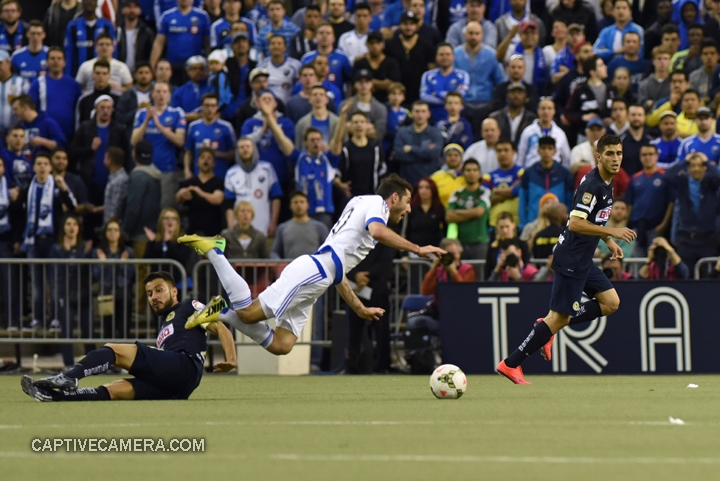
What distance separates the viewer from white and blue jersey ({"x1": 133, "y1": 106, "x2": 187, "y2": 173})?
63.0 ft

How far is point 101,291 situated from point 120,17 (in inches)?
277

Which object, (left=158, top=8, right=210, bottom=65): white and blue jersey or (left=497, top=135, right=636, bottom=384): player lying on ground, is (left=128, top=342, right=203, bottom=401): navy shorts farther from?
(left=158, top=8, right=210, bottom=65): white and blue jersey

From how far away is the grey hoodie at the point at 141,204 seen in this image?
730 inches

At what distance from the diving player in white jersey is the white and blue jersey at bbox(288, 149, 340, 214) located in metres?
6.38

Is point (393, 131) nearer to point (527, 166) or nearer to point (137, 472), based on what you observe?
point (527, 166)

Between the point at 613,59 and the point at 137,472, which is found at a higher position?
the point at 613,59

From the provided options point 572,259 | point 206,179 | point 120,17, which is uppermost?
point 120,17

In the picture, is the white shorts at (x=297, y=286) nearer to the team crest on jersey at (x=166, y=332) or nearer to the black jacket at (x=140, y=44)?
the team crest on jersey at (x=166, y=332)

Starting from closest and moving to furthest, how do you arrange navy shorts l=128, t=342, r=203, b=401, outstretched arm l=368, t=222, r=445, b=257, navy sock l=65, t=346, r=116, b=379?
navy sock l=65, t=346, r=116, b=379
navy shorts l=128, t=342, r=203, b=401
outstretched arm l=368, t=222, r=445, b=257

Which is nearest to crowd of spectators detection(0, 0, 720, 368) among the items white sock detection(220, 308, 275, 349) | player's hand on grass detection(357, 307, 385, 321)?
player's hand on grass detection(357, 307, 385, 321)

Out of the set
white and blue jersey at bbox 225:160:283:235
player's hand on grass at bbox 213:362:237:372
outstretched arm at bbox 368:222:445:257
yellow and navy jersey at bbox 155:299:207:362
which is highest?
white and blue jersey at bbox 225:160:283:235

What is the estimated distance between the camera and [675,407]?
10.1m

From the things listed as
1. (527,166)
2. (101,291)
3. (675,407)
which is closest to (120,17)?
(101,291)

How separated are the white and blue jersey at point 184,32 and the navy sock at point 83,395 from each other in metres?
11.3
